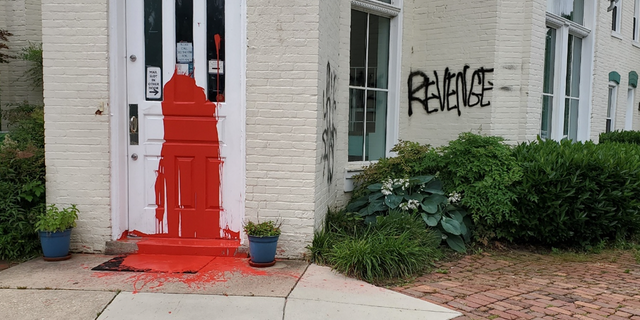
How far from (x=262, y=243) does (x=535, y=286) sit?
264 centimetres

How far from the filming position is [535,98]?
7781 millimetres

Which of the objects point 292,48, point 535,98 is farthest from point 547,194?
point 292,48

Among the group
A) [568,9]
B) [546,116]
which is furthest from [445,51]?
[568,9]

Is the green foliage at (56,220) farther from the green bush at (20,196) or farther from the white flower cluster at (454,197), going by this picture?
the white flower cluster at (454,197)

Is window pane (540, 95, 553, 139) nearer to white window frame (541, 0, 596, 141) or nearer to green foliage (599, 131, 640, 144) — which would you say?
white window frame (541, 0, 596, 141)

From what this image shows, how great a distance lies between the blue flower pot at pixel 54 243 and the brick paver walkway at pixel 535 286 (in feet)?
10.8

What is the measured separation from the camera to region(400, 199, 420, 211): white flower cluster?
6.10 m

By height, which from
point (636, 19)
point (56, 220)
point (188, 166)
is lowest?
point (56, 220)

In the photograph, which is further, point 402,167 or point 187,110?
point 402,167

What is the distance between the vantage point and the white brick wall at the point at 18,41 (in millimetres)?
8172

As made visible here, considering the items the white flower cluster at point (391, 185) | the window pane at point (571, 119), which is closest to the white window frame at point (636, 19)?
the window pane at point (571, 119)

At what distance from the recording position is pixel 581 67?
9.88m

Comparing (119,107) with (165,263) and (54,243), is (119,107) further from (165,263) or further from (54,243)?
(165,263)

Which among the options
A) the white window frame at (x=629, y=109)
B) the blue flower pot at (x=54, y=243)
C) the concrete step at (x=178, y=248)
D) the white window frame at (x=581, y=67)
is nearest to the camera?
the blue flower pot at (x=54, y=243)
